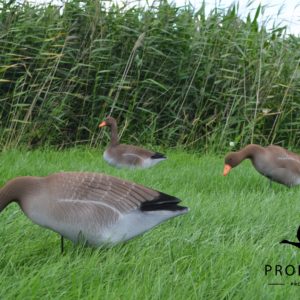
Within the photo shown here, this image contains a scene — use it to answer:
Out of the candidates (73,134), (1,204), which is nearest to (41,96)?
(73,134)

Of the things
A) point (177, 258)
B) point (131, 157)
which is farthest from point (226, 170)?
point (177, 258)

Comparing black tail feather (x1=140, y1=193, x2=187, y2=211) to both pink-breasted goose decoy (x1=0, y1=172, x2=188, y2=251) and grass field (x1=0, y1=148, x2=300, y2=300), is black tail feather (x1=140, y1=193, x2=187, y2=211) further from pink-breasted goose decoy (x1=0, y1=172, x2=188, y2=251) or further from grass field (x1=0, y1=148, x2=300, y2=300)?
grass field (x1=0, y1=148, x2=300, y2=300)

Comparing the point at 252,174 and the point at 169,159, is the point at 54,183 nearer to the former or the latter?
the point at 252,174

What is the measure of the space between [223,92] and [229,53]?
2.25 ft

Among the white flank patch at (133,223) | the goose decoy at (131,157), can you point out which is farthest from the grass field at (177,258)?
the goose decoy at (131,157)

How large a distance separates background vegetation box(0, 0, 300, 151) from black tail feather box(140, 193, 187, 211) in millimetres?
6381

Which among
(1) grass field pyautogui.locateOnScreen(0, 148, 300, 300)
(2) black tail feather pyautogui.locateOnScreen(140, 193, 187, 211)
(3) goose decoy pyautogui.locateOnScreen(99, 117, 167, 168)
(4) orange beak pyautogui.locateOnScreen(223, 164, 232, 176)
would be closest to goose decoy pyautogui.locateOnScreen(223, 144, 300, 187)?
(4) orange beak pyautogui.locateOnScreen(223, 164, 232, 176)

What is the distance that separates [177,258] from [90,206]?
2.15ft

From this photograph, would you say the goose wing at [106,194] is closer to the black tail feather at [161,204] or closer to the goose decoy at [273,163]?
the black tail feather at [161,204]

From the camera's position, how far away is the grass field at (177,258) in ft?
11.6

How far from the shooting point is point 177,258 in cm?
418

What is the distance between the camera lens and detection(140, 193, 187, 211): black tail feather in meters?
4.06

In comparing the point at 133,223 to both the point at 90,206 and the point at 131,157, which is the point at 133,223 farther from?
the point at 131,157

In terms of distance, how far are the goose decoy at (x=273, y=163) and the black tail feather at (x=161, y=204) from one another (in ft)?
11.1
